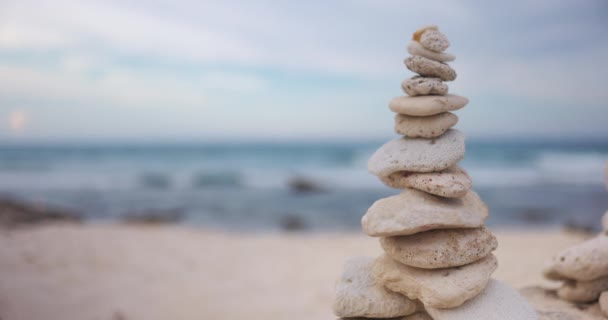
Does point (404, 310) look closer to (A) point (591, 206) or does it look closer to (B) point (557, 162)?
(A) point (591, 206)

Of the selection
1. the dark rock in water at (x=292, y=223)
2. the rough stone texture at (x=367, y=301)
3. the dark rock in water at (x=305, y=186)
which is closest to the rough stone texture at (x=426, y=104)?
the rough stone texture at (x=367, y=301)

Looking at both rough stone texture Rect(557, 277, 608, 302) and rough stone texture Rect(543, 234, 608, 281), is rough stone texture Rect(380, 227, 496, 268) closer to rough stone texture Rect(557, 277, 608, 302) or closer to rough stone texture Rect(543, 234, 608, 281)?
rough stone texture Rect(543, 234, 608, 281)

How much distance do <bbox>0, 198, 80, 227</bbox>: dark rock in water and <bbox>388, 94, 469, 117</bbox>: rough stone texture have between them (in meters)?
10.1

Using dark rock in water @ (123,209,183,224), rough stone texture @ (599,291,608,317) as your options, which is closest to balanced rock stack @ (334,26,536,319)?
rough stone texture @ (599,291,608,317)

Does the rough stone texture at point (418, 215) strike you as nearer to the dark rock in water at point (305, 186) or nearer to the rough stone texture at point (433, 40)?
the rough stone texture at point (433, 40)

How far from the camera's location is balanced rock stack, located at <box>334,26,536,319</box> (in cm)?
287

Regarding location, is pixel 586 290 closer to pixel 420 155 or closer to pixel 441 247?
pixel 441 247

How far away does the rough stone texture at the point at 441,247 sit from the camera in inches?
113

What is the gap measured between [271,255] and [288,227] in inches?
121

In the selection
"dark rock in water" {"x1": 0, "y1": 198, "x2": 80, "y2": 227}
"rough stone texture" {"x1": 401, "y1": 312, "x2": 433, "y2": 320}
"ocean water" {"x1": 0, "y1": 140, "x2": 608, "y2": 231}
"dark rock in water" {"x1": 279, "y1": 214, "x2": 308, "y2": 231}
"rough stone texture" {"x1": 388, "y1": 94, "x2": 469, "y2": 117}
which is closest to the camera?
"rough stone texture" {"x1": 388, "y1": 94, "x2": 469, "y2": 117}

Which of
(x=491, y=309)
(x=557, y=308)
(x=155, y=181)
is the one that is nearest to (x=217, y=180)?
(x=155, y=181)

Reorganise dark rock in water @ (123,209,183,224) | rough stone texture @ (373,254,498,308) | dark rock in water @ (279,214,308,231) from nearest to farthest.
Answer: rough stone texture @ (373,254,498,308) < dark rock in water @ (279,214,308,231) < dark rock in water @ (123,209,183,224)

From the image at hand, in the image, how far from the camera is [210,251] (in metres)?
8.26

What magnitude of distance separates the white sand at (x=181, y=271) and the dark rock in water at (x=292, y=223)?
1.01 metres
